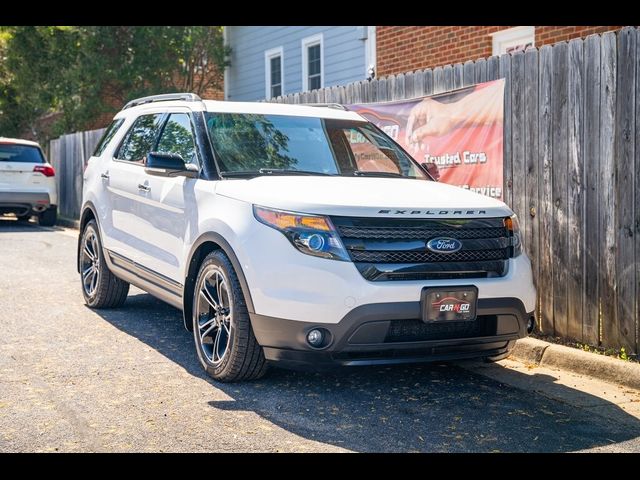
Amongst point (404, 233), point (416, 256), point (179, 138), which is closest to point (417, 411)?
point (416, 256)

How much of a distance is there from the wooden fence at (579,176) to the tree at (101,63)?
16.6m

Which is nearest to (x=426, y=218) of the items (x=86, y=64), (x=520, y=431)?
(x=520, y=431)

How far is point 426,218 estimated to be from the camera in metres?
5.22

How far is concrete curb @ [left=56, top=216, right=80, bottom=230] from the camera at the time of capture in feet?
58.4

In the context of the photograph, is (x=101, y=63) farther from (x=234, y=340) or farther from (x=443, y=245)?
(x=443, y=245)

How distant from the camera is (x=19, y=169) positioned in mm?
17141

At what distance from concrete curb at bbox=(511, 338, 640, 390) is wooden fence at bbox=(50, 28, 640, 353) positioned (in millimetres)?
327

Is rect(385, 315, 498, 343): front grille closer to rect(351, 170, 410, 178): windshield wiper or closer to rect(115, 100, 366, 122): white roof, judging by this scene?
rect(351, 170, 410, 178): windshield wiper

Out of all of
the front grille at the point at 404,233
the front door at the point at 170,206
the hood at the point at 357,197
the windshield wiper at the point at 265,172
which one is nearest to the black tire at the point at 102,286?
the front door at the point at 170,206

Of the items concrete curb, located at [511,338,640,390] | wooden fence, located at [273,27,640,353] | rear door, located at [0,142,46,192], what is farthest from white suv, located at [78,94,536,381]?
rear door, located at [0,142,46,192]

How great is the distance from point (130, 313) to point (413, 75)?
3634mm

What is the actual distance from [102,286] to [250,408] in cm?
340

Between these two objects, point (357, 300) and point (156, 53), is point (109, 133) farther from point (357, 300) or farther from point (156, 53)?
point (156, 53)

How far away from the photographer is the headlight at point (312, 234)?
5.04 metres
